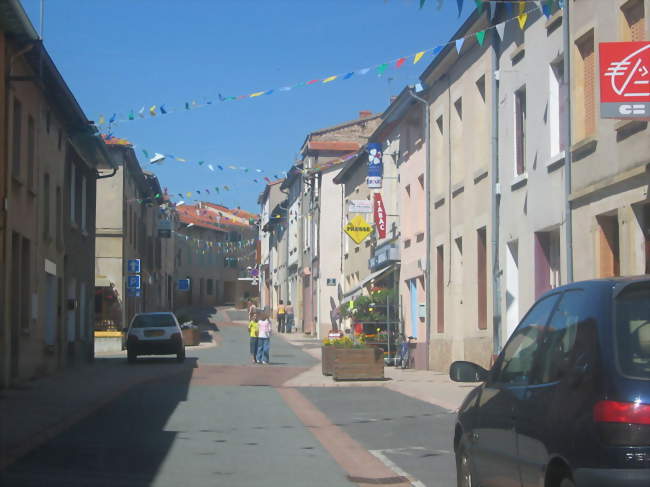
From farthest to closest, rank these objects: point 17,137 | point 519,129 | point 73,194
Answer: point 73,194 → point 519,129 → point 17,137

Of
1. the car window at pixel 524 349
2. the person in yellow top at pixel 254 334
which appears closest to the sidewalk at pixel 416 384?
the person in yellow top at pixel 254 334

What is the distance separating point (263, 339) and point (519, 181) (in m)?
12.4

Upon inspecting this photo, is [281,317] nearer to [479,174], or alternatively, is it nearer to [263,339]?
[263,339]

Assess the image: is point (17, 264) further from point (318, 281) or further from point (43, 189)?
point (318, 281)

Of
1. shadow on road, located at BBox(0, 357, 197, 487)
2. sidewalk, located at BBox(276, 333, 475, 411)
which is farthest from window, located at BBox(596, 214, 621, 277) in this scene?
shadow on road, located at BBox(0, 357, 197, 487)

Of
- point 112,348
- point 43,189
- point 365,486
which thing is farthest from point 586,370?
point 112,348

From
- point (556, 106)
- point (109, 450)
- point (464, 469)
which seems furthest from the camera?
point (556, 106)

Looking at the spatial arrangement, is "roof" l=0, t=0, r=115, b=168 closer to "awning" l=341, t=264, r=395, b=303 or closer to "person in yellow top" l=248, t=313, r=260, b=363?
"person in yellow top" l=248, t=313, r=260, b=363

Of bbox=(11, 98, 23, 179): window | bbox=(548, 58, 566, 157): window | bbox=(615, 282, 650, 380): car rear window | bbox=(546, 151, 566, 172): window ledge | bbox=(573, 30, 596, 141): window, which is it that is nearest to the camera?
bbox=(615, 282, 650, 380): car rear window

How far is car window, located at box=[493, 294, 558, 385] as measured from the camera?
234 inches

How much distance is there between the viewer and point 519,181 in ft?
63.6

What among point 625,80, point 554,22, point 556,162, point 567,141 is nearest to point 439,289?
point 556,162

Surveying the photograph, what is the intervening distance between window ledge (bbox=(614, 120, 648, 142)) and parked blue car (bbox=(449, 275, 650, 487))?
8.11 m

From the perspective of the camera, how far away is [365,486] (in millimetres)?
8977
